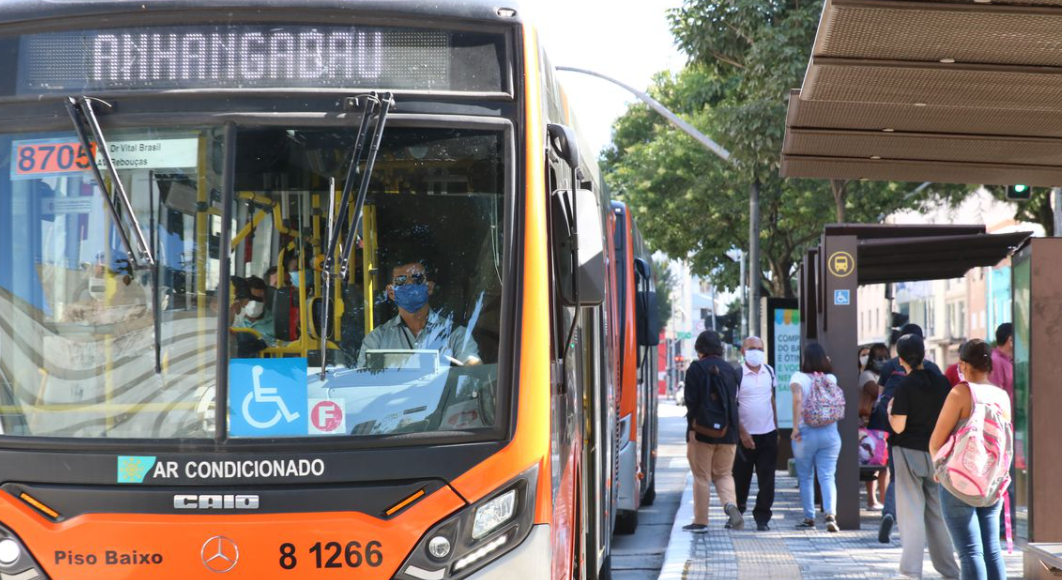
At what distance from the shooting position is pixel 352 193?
5.45 meters

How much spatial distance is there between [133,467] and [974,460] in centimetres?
461

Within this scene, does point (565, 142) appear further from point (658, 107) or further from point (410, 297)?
point (658, 107)

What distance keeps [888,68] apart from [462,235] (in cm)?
391

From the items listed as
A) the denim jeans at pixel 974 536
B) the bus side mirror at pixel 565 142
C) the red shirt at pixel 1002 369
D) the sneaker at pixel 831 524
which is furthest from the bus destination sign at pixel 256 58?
the sneaker at pixel 831 524

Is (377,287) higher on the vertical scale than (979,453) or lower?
higher

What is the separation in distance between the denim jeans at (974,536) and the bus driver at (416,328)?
3750mm

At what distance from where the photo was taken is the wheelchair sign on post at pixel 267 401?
5309mm

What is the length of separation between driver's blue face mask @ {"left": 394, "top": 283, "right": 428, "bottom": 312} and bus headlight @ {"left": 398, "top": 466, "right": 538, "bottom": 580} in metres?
Result: 0.76

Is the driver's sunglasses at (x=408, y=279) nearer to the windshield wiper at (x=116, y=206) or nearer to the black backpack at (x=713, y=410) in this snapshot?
the windshield wiper at (x=116, y=206)

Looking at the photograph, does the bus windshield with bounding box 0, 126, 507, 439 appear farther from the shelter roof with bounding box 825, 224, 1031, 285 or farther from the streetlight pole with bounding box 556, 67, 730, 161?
the streetlight pole with bounding box 556, 67, 730, 161

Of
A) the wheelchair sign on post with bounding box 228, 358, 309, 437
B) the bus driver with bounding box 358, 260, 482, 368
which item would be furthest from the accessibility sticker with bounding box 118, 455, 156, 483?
the bus driver with bounding box 358, 260, 482, 368

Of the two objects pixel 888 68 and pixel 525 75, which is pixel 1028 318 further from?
pixel 525 75

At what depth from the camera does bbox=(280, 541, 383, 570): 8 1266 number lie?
17.1ft

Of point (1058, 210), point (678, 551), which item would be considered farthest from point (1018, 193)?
point (678, 551)
